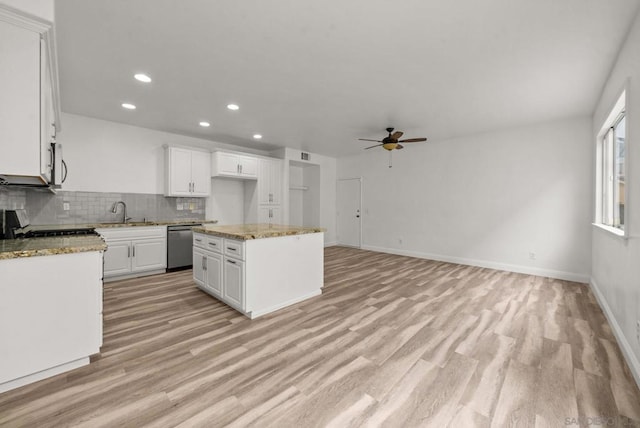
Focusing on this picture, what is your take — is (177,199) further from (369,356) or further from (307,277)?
(369,356)

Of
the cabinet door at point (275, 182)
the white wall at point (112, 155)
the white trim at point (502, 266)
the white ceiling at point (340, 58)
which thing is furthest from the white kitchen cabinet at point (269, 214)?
the white trim at point (502, 266)

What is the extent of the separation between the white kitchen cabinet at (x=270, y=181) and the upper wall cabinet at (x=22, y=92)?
4297mm

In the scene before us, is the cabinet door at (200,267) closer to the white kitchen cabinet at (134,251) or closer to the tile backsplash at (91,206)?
the white kitchen cabinet at (134,251)

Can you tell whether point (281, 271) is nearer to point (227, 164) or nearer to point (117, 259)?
point (117, 259)

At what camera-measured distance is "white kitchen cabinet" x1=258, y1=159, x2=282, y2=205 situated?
6.07 m

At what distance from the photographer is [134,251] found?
4273mm

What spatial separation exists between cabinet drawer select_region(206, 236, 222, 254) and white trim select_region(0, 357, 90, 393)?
1.45 m

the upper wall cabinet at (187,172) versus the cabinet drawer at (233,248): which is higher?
the upper wall cabinet at (187,172)

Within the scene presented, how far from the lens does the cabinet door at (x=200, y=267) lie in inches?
138

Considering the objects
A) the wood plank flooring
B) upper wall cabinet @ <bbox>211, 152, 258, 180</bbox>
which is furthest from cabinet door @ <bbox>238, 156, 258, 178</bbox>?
the wood plank flooring

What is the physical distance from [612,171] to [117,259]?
686 centimetres

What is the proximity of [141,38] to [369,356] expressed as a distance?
3.21 meters

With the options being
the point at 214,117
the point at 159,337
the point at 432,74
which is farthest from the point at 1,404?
the point at 432,74

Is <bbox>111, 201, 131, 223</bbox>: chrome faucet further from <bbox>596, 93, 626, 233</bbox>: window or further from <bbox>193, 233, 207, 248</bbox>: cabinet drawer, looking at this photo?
<bbox>596, 93, 626, 233</bbox>: window
